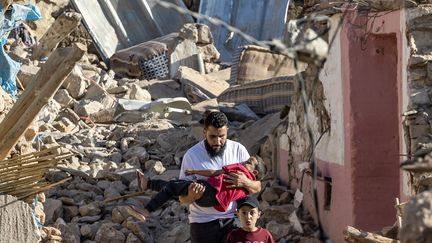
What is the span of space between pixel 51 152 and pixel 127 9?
14376mm

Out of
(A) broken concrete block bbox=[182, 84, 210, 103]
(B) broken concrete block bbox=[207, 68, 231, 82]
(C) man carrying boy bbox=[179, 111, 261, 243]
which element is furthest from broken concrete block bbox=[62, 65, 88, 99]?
(C) man carrying boy bbox=[179, 111, 261, 243]

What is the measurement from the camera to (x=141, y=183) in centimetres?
785

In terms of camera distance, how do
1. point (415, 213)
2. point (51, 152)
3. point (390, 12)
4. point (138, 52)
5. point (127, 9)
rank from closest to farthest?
point (415, 213) < point (51, 152) < point (390, 12) < point (138, 52) < point (127, 9)

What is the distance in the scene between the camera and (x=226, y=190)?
772 cm

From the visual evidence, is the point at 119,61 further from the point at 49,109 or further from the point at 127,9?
the point at 49,109

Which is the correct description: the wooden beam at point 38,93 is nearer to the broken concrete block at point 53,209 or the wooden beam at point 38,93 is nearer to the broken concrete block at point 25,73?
the broken concrete block at point 53,209

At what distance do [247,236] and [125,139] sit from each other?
7731 millimetres

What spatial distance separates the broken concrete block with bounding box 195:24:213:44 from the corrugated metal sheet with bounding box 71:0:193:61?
0.92m

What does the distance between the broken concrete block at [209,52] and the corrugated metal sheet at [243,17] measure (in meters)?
0.80

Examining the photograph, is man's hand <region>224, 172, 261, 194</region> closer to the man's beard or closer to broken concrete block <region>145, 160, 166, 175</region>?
the man's beard

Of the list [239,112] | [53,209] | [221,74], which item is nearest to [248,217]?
[53,209]

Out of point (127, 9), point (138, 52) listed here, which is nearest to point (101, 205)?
point (138, 52)

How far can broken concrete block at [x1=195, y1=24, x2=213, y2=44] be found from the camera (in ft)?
67.6

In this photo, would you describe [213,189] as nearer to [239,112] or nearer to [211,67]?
[239,112]
